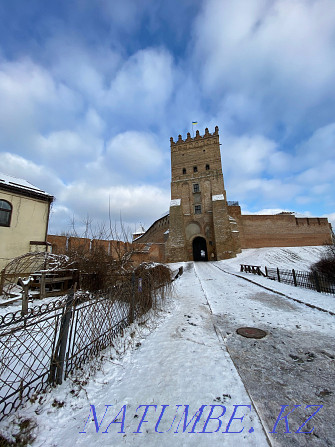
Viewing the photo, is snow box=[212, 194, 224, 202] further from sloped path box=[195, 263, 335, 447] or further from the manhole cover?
the manhole cover

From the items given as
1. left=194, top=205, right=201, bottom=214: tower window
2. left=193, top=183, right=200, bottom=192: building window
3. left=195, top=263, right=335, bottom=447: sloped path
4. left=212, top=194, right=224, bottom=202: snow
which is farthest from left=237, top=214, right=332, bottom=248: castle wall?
left=195, top=263, right=335, bottom=447: sloped path

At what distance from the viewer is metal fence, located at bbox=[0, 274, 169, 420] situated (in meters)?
2.11

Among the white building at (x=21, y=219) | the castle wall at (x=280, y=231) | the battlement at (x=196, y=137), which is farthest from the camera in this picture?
the battlement at (x=196, y=137)

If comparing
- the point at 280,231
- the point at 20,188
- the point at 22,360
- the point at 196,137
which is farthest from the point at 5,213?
the point at 280,231

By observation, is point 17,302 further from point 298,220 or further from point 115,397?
point 298,220

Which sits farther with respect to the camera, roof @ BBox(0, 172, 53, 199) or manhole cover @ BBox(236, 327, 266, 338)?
roof @ BBox(0, 172, 53, 199)

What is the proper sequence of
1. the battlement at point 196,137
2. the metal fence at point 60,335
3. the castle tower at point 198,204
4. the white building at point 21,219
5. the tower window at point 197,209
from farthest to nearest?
1. the battlement at point 196,137
2. the tower window at point 197,209
3. the castle tower at point 198,204
4. the white building at point 21,219
5. the metal fence at point 60,335

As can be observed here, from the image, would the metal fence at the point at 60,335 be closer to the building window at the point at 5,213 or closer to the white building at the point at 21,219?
the white building at the point at 21,219

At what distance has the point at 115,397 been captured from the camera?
2.22 m

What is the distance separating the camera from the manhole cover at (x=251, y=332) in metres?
3.87

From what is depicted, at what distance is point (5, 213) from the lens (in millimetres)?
11195

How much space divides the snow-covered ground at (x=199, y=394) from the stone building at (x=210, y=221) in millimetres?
23357

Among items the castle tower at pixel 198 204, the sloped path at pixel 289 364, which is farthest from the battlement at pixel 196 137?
the sloped path at pixel 289 364

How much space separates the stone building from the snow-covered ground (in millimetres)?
23357
